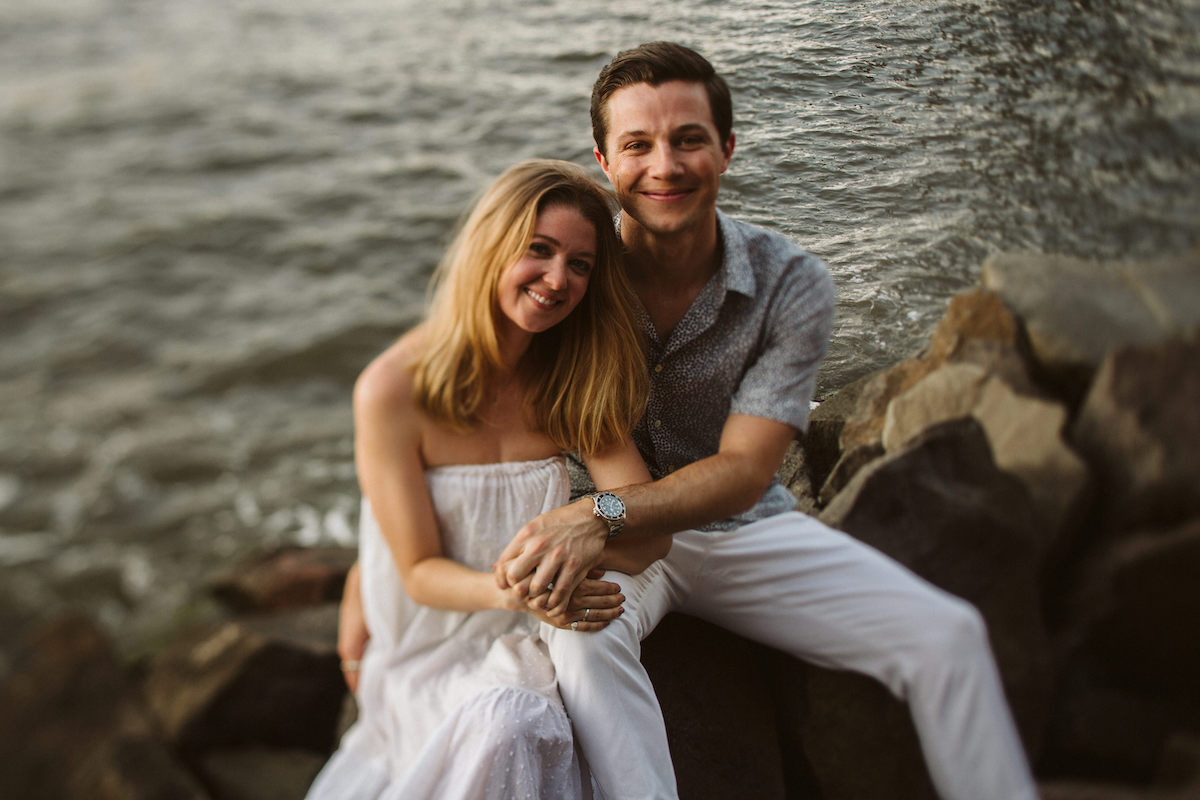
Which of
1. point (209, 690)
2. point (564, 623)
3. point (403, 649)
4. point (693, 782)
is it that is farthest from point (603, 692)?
point (209, 690)

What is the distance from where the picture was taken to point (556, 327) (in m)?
2.44

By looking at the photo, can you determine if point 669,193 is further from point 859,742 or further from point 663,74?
point 859,742

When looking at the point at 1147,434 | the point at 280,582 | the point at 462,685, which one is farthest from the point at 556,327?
the point at 280,582

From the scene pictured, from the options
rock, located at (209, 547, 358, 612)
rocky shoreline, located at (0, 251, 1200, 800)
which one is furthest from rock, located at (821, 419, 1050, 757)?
rock, located at (209, 547, 358, 612)

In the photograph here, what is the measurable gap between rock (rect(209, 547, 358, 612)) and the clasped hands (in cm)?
199

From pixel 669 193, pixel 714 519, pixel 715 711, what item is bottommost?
pixel 715 711

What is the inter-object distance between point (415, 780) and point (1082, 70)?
88.0 inches

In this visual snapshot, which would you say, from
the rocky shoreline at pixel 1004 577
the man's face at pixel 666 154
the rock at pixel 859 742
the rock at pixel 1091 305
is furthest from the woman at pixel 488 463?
the rock at pixel 1091 305

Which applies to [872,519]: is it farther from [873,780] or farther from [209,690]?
[209,690]

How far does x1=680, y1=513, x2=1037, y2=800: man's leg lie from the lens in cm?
194

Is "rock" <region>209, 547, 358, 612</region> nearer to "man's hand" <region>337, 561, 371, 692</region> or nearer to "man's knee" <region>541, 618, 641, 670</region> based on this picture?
"man's hand" <region>337, 561, 371, 692</region>

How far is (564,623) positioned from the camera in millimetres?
2139

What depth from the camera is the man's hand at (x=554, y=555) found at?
6.88ft

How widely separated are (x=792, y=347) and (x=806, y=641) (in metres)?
0.74
